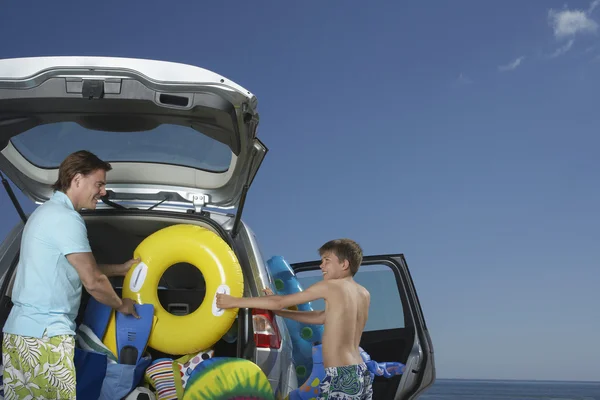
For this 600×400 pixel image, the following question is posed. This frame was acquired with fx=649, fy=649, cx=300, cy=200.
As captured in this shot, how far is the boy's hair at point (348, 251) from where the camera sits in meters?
3.65

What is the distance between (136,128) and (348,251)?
135cm

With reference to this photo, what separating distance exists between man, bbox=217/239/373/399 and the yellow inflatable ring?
0.32 m

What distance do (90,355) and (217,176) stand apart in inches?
52.3

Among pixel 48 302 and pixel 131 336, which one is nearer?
pixel 48 302

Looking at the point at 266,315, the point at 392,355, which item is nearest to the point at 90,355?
the point at 266,315

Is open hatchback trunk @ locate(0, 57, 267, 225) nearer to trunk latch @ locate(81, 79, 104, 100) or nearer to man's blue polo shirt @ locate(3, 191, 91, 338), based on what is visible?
trunk latch @ locate(81, 79, 104, 100)

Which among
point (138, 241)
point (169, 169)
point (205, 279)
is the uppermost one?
point (169, 169)

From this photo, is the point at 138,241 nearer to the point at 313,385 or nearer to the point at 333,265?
the point at 333,265

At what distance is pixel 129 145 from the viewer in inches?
147

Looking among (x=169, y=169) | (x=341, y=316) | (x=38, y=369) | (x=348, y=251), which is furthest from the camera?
(x=169, y=169)

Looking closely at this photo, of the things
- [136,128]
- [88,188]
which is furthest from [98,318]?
[136,128]

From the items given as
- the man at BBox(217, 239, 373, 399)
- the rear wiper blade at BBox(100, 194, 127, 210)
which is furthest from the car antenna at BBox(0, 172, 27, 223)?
the man at BBox(217, 239, 373, 399)

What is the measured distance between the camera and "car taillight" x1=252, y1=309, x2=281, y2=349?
10.3 ft

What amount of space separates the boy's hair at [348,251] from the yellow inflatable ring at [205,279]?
61cm
